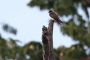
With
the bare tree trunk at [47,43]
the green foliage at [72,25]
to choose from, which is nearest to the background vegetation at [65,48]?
the green foliage at [72,25]

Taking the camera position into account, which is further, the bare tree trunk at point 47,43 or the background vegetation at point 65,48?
the background vegetation at point 65,48

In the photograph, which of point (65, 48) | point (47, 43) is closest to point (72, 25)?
point (65, 48)

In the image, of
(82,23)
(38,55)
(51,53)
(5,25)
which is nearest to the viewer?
(51,53)

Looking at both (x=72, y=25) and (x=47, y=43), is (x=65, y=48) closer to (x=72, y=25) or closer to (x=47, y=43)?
(x=72, y=25)

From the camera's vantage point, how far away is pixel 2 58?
11852mm

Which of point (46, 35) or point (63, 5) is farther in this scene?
point (63, 5)

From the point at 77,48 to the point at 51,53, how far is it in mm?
8785

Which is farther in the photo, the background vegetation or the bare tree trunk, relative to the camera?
the background vegetation

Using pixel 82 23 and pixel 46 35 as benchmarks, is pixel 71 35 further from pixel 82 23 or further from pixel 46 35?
pixel 46 35

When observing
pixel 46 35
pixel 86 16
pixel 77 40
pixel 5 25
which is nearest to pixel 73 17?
pixel 86 16

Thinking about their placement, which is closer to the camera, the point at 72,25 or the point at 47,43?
the point at 47,43

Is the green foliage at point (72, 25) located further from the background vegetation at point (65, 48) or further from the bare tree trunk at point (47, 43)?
the bare tree trunk at point (47, 43)

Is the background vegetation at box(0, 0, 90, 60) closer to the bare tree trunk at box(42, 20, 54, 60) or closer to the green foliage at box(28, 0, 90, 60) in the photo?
the green foliage at box(28, 0, 90, 60)

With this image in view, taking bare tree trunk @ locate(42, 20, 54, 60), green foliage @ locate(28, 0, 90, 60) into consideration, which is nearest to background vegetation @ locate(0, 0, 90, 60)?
green foliage @ locate(28, 0, 90, 60)
